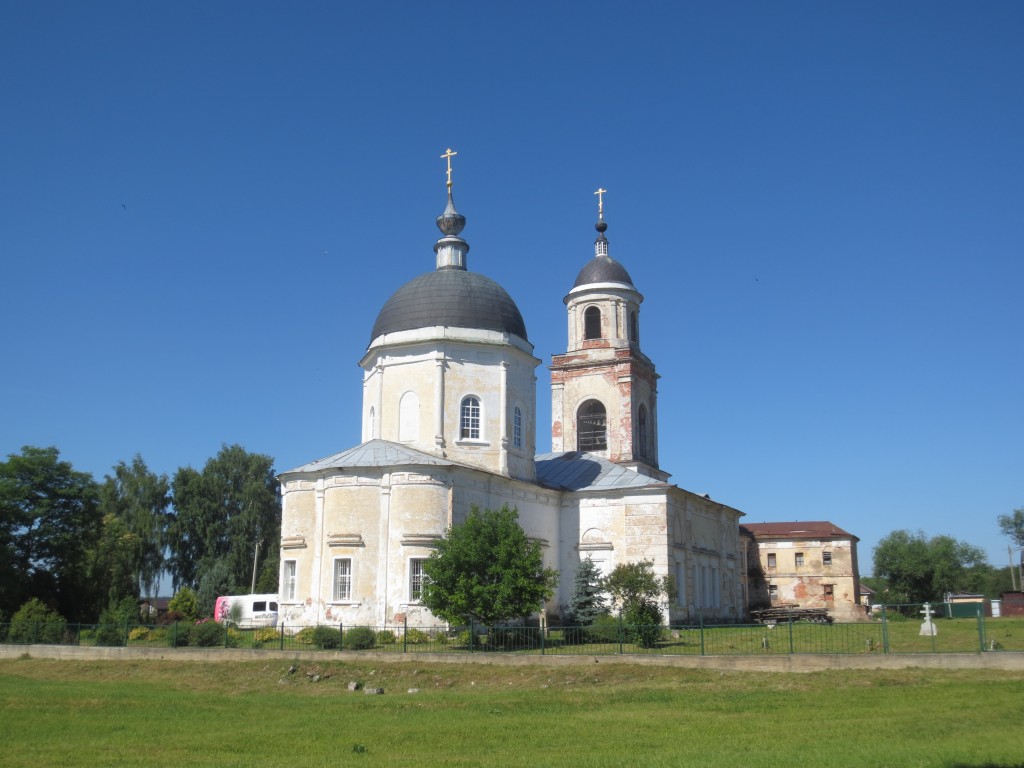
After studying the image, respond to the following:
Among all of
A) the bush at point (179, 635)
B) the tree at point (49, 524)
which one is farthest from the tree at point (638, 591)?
the tree at point (49, 524)

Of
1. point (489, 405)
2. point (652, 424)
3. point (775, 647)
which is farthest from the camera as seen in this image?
point (652, 424)

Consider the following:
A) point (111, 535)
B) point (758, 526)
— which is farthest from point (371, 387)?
point (758, 526)

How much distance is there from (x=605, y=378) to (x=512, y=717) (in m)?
27.4

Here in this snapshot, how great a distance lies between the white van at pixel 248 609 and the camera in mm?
36812

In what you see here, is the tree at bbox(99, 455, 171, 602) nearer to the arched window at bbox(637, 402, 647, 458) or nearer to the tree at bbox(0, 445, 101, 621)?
the tree at bbox(0, 445, 101, 621)

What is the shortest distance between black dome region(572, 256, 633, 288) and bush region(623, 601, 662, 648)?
774 inches

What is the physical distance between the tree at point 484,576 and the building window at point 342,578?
346 centimetres

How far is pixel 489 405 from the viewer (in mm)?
33219

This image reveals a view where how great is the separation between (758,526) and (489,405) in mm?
29029

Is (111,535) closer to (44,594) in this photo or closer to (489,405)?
(44,594)

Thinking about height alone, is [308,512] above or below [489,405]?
below

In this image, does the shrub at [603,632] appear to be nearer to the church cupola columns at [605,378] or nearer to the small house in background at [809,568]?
the church cupola columns at [605,378]

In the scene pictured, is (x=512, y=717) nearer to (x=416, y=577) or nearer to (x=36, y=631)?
(x=416, y=577)

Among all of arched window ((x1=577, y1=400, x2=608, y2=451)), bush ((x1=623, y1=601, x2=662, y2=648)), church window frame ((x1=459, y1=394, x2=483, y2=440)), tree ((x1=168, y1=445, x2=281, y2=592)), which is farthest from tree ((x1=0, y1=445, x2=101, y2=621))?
bush ((x1=623, y1=601, x2=662, y2=648))
